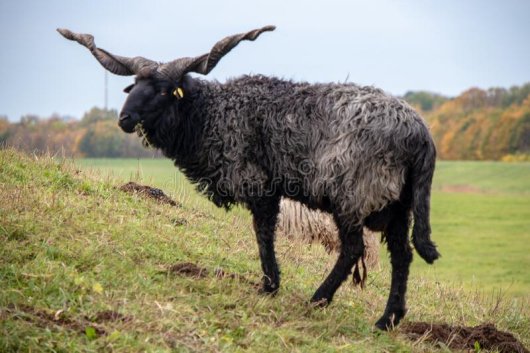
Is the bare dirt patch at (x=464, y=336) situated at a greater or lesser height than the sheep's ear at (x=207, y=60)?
lesser

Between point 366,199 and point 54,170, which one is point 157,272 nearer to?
point 366,199

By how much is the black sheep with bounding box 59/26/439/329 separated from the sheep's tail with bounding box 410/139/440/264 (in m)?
0.01

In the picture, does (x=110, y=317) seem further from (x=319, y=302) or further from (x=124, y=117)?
(x=124, y=117)

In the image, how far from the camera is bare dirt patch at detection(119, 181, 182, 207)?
11.1m

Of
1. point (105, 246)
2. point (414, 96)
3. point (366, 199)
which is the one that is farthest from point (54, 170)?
point (414, 96)

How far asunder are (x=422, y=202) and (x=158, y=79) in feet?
10.2

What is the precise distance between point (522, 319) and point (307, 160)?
432cm

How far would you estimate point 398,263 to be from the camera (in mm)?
7977

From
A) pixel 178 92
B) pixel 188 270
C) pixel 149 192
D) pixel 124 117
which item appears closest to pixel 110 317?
pixel 188 270

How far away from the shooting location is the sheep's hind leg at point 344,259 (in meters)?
7.70

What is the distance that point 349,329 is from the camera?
7.54 m

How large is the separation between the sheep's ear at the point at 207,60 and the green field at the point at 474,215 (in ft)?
13.1

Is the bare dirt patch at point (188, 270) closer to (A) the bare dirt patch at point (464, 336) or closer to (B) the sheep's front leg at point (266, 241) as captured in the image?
(B) the sheep's front leg at point (266, 241)

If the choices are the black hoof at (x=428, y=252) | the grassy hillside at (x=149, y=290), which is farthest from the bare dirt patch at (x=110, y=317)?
the black hoof at (x=428, y=252)
